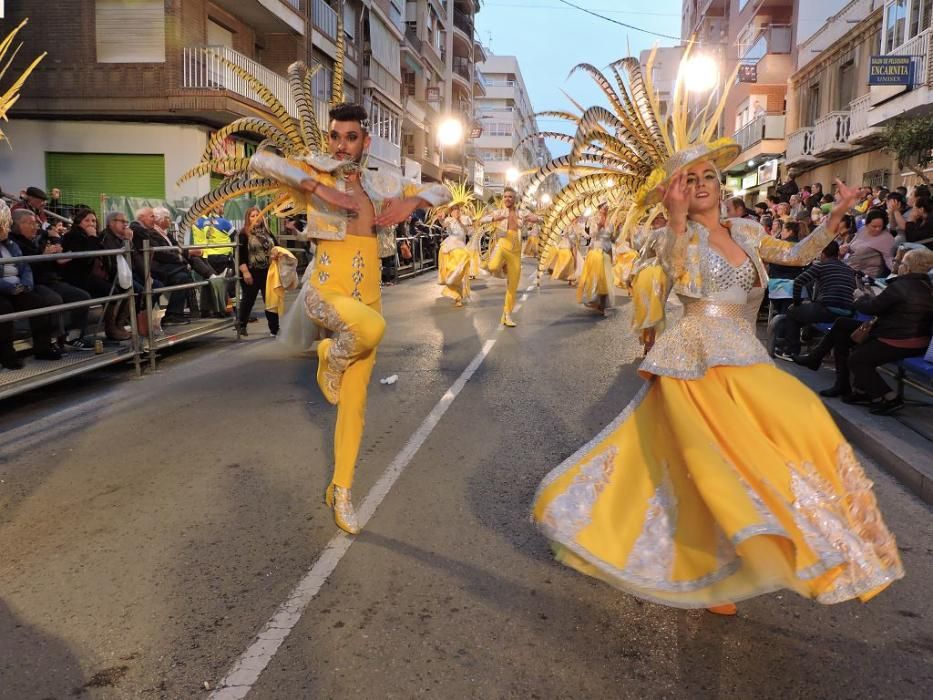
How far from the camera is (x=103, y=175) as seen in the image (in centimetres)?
2167

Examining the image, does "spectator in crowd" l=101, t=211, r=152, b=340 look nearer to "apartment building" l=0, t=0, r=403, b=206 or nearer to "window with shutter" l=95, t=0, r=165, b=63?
"apartment building" l=0, t=0, r=403, b=206

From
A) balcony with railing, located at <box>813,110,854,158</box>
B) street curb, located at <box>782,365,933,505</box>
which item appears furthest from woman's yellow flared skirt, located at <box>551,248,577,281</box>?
street curb, located at <box>782,365,933,505</box>

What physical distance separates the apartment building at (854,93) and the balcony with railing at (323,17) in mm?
16192

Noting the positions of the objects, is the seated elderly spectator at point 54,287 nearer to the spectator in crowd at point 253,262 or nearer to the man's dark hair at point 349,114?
the spectator in crowd at point 253,262

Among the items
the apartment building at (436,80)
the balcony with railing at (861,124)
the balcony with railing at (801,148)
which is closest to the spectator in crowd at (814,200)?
the balcony with railing at (861,124)

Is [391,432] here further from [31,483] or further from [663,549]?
[663,549]

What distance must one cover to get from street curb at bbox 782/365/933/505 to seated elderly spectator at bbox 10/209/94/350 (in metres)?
7.06

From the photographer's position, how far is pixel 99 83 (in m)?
21.2

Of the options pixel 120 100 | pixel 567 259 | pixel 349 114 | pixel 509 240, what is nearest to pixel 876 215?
pixel 509 240

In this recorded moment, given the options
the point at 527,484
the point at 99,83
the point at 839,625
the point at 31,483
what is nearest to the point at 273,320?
the point at 31,483

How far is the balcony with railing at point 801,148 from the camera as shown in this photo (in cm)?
2785

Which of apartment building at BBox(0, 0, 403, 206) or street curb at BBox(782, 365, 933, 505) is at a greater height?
apartment building at BBox(0, 0, 403, 206)

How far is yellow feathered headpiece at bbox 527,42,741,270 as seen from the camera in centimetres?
530

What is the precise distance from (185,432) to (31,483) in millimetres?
1392
